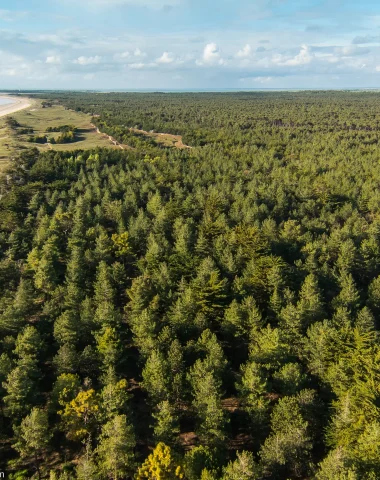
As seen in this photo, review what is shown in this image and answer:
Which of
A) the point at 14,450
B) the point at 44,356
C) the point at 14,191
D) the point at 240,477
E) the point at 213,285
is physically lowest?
the point at 14,450

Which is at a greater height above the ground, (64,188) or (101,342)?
(64,188)

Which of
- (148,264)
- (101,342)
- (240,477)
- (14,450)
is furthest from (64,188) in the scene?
(240,477)

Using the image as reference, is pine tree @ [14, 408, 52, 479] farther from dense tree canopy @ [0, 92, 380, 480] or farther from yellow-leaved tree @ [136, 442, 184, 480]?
yellow-leaved tree @ [136, 442, 184, 480]

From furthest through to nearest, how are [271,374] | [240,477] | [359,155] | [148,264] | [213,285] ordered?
[359,155] < [148,264] < [213,285] < [271,374] < [240,477]

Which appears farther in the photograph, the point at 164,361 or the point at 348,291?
the point at 348,291

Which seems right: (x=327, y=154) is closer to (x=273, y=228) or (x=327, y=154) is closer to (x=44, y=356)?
(x=273, y=228)

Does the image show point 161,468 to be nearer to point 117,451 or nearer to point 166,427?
point 117,451

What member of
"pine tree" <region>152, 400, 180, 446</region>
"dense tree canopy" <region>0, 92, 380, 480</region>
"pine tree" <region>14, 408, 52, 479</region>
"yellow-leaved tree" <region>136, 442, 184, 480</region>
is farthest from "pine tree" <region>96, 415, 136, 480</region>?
"pine tree" <region>14, 408, 52, 479</region>

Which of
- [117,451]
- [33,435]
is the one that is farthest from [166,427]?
[33,435]

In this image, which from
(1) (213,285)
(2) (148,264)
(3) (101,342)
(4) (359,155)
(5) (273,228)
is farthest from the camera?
(4) (359,155)

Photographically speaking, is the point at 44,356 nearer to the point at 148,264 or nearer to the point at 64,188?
the point at 148,264
